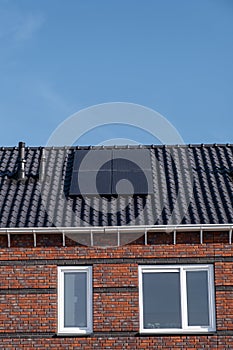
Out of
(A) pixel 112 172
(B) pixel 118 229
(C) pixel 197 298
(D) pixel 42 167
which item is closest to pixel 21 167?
(D) pixel 42 167

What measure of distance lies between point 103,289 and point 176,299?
5.07 ft

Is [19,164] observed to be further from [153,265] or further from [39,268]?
[153,265]

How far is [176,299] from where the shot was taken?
14305 millimetres

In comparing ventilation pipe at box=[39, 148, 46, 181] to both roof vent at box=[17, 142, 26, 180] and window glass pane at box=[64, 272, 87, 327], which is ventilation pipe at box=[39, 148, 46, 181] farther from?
window glass pane at box=[64, 272, 87, 327]

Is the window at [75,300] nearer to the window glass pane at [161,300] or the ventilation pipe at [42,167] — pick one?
the window glass pane at [161,300]

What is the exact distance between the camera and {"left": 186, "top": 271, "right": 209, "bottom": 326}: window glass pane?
1416cm

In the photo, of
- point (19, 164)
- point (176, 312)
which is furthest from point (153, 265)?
point (19, 164)

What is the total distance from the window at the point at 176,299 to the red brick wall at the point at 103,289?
0.52 feet

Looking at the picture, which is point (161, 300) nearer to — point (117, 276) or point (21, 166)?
point (117, 276)

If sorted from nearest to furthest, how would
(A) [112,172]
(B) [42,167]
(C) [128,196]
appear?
(C) [128,196] < (A) [112,172] < (B) [42,167]

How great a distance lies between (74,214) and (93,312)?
2.23 m

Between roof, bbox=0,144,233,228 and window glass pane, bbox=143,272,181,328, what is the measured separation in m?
1.17

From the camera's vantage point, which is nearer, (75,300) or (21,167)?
(75,300)

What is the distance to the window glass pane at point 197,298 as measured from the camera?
14.2 m
